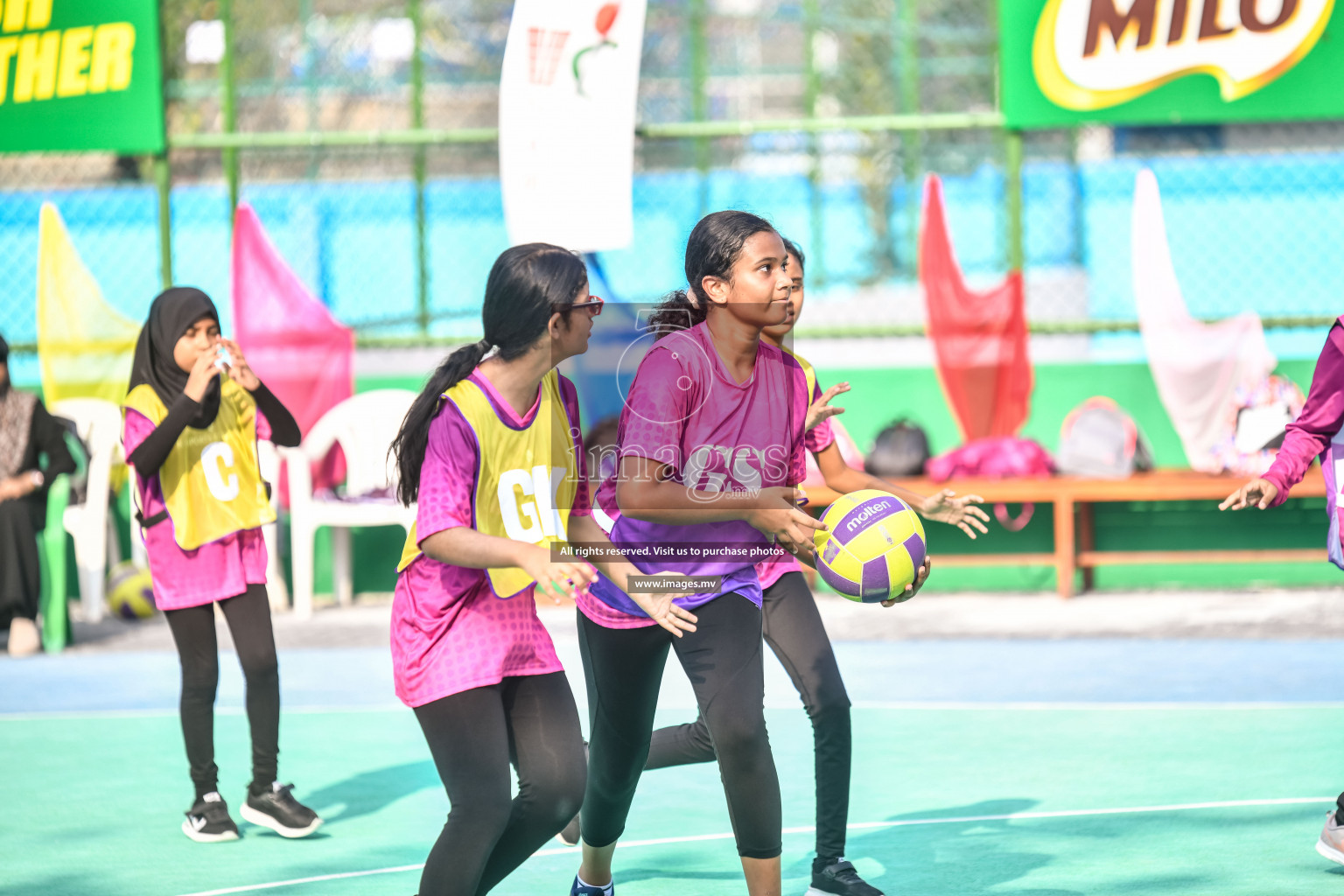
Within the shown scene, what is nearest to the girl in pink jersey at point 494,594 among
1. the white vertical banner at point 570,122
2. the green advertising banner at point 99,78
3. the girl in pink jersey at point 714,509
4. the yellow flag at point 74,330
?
the girl in pink jersey at point 714,509

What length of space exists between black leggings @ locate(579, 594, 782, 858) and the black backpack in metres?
6.83

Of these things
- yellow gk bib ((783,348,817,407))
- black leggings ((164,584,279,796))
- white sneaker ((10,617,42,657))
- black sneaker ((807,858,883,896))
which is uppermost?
yellow gk bib ((783,348,817,407))

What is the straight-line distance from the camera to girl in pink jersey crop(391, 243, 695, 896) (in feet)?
12.7

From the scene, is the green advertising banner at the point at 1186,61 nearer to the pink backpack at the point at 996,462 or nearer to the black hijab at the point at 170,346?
the pink backpack at the point at 996,462

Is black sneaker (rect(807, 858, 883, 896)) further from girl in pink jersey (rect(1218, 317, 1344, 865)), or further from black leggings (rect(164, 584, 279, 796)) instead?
black leggings (rect(164, 584, 279, 796))

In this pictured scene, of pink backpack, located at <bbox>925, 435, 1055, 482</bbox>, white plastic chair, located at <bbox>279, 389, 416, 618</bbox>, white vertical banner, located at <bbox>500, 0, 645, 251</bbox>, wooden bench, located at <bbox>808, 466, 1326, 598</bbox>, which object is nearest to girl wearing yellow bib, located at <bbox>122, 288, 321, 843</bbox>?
white plastic chair, located at <bbox>279, 389, 416, 618</bbox>

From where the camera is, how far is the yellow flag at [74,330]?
11.8 metres

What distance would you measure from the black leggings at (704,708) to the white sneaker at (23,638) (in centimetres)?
658

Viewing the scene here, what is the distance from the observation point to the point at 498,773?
3.91 m

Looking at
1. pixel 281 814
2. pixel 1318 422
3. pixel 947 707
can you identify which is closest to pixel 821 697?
pixel 1318 422

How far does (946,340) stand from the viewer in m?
11.5

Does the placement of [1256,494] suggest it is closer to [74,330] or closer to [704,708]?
[704,708]

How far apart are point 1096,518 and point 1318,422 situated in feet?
20.8

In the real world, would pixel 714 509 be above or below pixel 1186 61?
below
